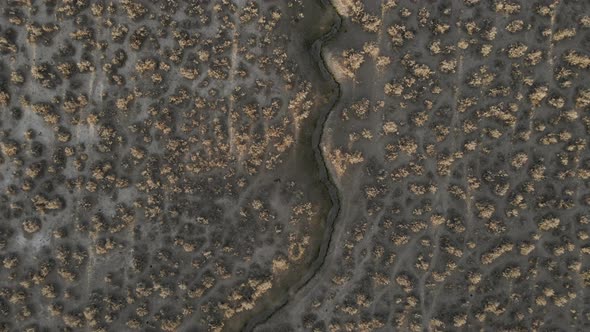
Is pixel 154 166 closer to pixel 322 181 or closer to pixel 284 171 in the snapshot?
pixel 284 171

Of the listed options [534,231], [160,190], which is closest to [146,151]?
[160,190]

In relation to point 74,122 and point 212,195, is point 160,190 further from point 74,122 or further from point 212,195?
point 74,122

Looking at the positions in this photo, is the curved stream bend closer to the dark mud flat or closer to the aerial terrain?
the aerial terrain

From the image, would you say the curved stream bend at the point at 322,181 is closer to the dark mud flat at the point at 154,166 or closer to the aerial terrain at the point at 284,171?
the aerial terrain at the point at 284,171

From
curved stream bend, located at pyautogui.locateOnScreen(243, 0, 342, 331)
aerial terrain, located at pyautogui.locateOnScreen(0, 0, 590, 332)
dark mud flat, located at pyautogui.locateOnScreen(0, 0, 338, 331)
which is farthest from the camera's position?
curved stream bend, located at pyautogui.locateOnScreen(243, 0, 342, 331)

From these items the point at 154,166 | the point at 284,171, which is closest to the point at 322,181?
the point at 284,171

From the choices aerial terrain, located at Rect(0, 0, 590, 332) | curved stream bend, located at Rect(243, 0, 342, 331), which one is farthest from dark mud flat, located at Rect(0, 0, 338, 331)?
curved stream bend, located at Rect(243, 0, 342, 331)
